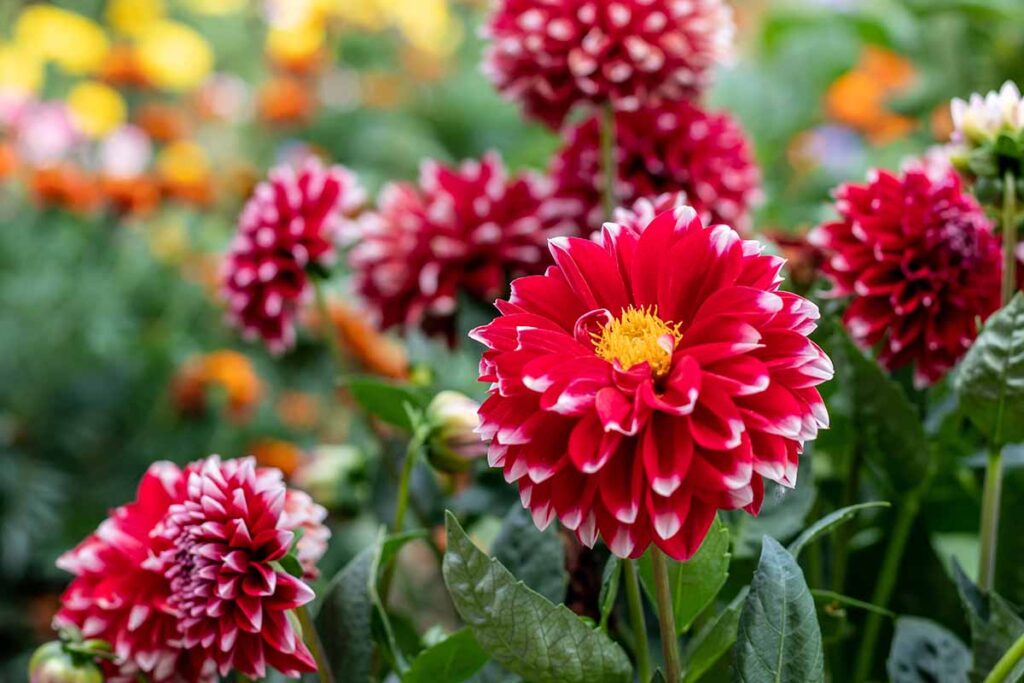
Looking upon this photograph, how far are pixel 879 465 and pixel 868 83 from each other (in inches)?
44.2

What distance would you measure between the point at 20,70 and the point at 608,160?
45.7 inches

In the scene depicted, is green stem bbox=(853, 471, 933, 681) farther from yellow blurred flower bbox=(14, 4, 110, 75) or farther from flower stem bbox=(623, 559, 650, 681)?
yellow blurred flower bbox=(14, 4, 110, 75)

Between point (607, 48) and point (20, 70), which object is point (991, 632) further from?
point (20, 70)

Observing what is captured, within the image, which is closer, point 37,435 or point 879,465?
point 879,465

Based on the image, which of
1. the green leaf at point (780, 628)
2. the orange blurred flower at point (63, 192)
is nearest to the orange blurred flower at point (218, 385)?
the orange blurred flower at point (63, 192)

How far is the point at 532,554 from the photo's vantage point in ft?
1.46

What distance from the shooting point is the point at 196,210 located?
4.21 feet

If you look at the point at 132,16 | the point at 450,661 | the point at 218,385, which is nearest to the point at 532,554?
the point at 450,661

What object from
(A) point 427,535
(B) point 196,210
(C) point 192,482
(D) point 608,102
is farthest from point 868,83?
(C) point 192,482

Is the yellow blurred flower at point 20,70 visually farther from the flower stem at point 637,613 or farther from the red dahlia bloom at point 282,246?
the flower stem at point 637,613

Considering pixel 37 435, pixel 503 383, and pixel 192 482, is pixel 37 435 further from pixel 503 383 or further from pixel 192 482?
pixel 503 383

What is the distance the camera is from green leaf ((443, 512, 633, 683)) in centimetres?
34

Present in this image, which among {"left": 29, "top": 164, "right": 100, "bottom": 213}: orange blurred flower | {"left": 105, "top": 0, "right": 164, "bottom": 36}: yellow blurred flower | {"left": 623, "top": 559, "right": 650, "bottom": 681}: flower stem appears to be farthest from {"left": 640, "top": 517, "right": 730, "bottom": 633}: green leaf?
{"left": 105, "top": 0, "right": 164, "bottom": 36}: yellow blurred flower

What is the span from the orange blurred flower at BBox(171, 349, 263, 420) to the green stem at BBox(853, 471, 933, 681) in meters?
0.72
